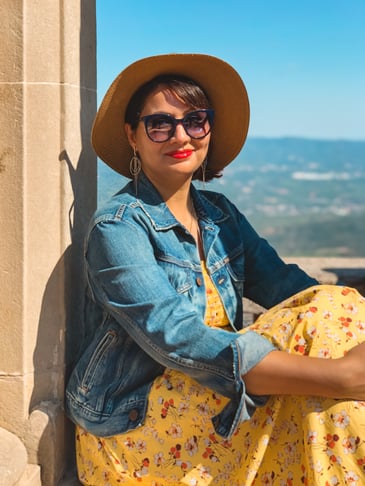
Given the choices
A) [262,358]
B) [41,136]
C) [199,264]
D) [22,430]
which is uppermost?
[41,136]

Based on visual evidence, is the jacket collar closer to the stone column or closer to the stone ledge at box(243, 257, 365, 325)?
the stone column

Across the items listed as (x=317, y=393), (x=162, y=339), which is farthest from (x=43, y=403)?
(x=317, y=393)

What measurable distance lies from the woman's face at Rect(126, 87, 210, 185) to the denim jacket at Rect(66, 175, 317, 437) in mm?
72

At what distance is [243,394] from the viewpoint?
7.89 feet

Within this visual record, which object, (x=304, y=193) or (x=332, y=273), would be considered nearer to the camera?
(x=332, y=273)

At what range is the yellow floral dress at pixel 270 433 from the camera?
7.61ft

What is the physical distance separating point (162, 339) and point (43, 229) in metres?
0.58

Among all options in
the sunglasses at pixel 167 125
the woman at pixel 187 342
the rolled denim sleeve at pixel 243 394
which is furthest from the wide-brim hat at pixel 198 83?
the rolled denim sleeve at pixel 243 394

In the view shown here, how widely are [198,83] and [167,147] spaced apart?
11.5 inches

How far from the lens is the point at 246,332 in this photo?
249 centimetres

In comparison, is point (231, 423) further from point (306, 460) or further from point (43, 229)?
point (43, 229)

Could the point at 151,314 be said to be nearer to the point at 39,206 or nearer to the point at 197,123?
the point at 39,206

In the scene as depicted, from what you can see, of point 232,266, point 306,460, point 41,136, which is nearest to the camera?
point 306,460

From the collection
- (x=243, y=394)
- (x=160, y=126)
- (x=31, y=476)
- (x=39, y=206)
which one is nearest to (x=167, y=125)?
(x=160, y=126)
